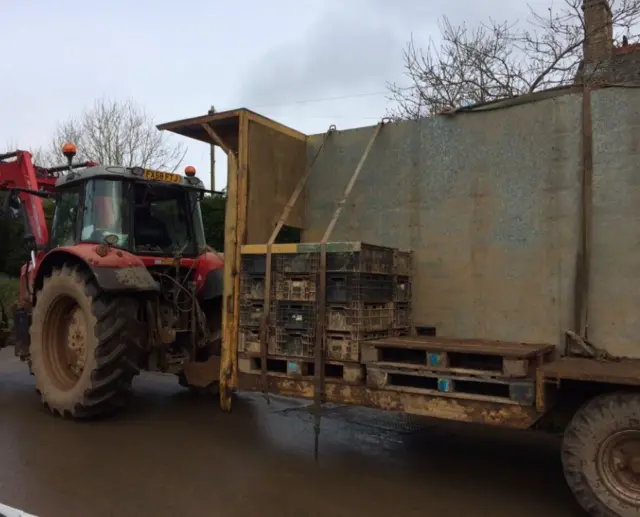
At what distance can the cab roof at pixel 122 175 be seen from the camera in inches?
262

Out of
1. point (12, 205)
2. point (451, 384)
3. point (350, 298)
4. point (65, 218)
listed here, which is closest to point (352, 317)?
point (350, 298)

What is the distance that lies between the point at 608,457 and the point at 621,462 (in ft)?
0.25

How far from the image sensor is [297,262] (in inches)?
193

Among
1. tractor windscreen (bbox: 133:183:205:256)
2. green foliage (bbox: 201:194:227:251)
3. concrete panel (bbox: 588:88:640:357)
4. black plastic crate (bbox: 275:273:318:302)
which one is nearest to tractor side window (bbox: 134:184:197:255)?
tractor windscreen (bbox: 133:183:205:256)

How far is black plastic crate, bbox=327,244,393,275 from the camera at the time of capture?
4656 millimetres

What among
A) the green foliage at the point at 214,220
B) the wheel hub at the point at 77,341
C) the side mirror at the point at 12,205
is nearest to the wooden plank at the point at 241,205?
the wheel hub at the point at 77,341

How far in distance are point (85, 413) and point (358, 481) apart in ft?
9.80

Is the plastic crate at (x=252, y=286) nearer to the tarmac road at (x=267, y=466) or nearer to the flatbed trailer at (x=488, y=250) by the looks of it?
the flatbed trailer at (x=488, y=250)

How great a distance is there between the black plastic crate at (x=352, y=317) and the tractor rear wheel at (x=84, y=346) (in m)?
2.37

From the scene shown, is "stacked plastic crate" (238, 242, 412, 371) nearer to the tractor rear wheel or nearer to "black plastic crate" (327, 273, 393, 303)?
"black plastic crate" (327, 273, 393, 303)

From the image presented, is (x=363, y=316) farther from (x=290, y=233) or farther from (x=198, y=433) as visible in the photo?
(x=290, y=233)

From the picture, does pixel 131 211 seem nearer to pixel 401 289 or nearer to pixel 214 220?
pixel 401 289

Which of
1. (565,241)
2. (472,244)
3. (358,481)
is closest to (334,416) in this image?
(358,481)

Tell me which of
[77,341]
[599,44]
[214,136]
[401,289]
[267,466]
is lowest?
[267,466]
